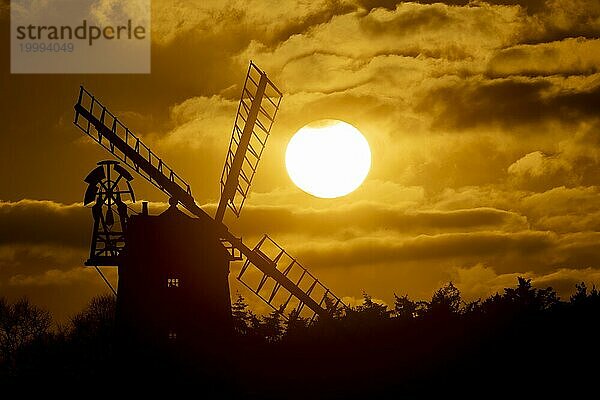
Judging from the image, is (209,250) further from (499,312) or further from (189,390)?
(499,312)

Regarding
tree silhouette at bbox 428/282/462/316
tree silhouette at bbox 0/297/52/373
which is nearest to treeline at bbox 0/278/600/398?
tree silhouette at bbox 428/282/462/316

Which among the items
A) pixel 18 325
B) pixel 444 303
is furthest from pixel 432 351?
pixel 18 325

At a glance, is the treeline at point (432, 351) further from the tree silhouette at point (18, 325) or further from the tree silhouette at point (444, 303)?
the tree silhouette at point (18, 325)

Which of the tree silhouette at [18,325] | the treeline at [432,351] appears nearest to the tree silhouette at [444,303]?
the treeline at [432,351]

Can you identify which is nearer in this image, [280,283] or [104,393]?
[104,393]

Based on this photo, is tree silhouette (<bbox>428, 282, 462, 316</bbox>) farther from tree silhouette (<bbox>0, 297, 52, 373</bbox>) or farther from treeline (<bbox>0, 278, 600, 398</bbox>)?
tree silhouette (<bbox>0, 297, 52, 373</bbox>)

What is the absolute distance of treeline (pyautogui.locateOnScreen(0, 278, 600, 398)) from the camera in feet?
99.4

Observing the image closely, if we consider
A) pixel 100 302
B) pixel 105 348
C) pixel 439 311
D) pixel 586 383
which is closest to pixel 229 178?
pixel 105 348

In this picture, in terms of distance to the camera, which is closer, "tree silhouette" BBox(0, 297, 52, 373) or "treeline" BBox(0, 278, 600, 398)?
"treeline" BBox(0, 278, 600, 398)

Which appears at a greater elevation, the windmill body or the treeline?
the windmill body

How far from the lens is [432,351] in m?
32.3

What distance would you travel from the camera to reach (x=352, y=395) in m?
32.1

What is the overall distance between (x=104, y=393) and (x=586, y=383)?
1862 cm

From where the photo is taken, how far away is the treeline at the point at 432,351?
30297mm
